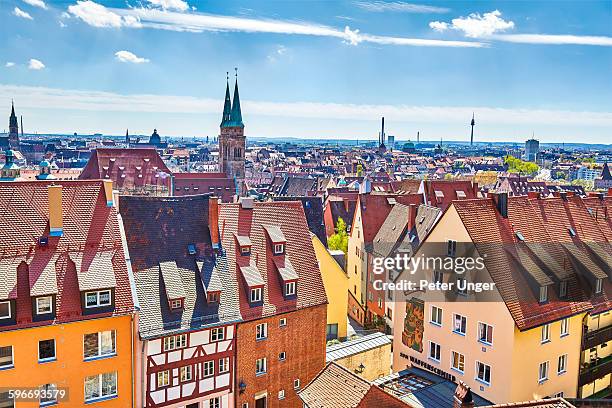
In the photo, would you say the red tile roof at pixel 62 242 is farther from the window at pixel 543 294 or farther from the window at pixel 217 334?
the window at pixel 543 294

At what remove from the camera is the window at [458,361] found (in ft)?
100

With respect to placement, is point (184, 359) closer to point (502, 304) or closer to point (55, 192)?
Result: point (55, 192)

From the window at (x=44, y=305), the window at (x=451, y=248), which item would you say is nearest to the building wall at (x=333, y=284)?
the window at (x=451, y=248)

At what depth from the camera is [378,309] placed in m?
50.3

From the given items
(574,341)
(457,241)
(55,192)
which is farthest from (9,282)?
(574,341)

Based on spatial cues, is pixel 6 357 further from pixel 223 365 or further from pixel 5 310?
pixel 223 365

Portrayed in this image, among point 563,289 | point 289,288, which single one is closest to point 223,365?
point 289,288

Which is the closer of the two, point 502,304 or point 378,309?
point 502,304

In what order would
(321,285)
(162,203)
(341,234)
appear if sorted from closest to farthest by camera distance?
(162,203) < (321,285) < (341,234)

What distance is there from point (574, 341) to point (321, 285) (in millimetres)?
14548

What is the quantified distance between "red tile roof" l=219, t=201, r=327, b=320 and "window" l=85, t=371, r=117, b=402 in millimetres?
7228

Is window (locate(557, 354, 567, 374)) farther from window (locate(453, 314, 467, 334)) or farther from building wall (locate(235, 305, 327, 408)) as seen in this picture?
building wall (locate(235, 305, 327, 408))

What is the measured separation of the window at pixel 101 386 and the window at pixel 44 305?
12.5 feet

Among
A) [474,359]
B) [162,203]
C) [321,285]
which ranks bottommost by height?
[474,359]
